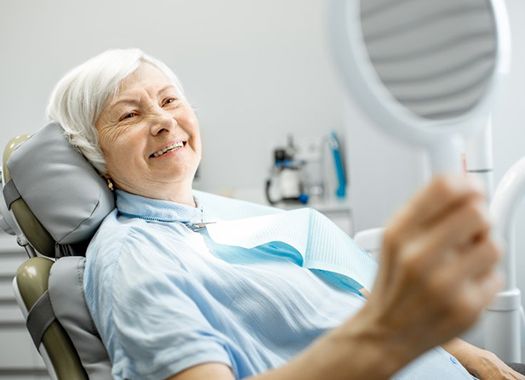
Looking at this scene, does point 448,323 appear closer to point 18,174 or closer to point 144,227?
point 144,227

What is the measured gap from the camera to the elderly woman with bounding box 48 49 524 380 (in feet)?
1.57

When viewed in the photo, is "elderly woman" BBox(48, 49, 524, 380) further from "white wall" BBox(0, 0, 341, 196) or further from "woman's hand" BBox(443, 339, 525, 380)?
"white wall" BBox(0, 0, 341, 196)

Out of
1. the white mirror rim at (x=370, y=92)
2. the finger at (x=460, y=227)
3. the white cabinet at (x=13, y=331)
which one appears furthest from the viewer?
the white cabinet at (x=13, y=331)

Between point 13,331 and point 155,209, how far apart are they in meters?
1.98

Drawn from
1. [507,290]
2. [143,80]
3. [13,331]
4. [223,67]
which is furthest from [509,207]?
[13,331]

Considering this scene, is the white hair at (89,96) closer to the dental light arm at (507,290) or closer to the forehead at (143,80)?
the forehead at (143,80)

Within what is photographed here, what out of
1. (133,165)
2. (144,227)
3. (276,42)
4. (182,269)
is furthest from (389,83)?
(276,42)

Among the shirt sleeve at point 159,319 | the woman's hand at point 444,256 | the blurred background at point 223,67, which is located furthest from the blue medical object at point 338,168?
the woman's hand at point 444,256

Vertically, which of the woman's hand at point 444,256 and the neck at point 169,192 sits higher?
the woman's hand at point 444,256

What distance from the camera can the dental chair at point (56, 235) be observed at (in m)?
1.16

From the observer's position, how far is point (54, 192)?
126 centimetres

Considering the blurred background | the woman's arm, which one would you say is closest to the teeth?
the woman's arm

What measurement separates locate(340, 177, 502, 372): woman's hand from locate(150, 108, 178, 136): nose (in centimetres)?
87

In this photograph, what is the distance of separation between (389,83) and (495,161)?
2.09 meters
